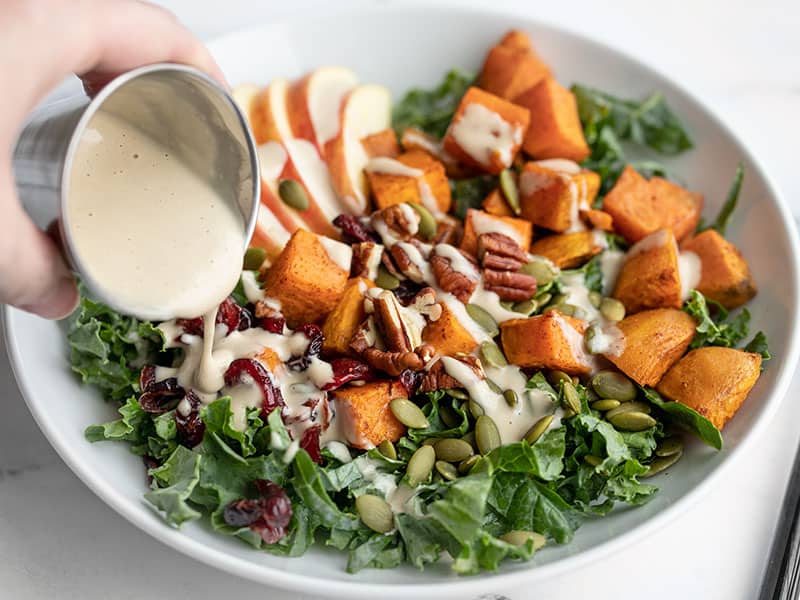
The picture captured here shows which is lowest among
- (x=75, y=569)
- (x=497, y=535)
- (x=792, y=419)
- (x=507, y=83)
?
(x=75, y=569)

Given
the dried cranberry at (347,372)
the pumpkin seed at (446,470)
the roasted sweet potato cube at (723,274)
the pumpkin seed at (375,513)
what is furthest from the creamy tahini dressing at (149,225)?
the roasted sweet potato cube at (723,274)

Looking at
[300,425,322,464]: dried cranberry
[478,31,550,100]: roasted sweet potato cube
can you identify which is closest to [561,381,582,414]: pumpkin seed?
[300,425,322,464]: dried cranberry

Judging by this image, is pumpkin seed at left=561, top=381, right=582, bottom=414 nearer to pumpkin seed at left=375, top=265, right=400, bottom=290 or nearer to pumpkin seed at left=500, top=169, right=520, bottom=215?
pumpkin seed at left=375, top=265, right=400, bottom=290

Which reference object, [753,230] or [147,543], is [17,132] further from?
[753,230]

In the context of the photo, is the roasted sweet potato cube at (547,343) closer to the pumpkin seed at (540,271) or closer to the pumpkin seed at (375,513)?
the pumpkin seed at (540,271)

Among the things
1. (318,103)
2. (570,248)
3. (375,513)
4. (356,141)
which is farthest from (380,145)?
(375,513)

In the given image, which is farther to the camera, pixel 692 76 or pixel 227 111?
pixel 692 76

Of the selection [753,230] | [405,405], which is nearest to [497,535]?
[405,405]
